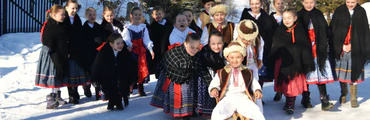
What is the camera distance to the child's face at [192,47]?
492cm

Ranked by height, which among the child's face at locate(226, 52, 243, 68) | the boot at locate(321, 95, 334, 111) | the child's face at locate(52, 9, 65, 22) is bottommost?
the boot at locate(321, 95, 334, 111)

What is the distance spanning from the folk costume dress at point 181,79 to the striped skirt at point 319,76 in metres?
1.40

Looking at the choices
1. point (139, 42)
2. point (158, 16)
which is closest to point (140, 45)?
point (139, 42)

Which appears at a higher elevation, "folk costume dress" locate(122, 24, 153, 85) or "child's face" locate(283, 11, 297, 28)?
"child's face" locate(283, 11, 297, 28)

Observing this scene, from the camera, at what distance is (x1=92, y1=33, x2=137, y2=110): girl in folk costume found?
562cm

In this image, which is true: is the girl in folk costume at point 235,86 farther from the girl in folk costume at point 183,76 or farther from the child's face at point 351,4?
the child's face at point 351,4

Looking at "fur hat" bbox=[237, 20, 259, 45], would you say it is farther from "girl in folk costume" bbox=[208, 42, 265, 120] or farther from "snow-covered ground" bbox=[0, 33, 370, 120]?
"snow-covered ground" bbox=[0, 33, 370, 120]

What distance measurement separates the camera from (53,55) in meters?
5.61

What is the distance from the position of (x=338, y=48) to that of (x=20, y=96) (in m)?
4.53

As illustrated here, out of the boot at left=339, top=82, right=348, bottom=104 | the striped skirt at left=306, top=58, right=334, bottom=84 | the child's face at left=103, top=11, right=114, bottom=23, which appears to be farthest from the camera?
the child's face at left=103, top=11, right=114, bottom=23

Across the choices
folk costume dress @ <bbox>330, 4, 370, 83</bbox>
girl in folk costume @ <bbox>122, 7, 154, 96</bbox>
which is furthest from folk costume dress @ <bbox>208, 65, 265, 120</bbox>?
girl in folk costume @ <bbox>122, 7, 154, 96</bbox>

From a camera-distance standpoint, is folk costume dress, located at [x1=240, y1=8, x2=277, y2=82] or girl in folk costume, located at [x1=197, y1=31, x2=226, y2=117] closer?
girl in folk costume, located at [x1=197, y1=31, x2=226, y2=117]

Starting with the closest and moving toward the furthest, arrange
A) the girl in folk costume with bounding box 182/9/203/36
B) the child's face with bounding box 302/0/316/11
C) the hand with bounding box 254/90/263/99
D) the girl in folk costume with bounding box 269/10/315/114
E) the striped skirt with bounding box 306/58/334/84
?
the hand with bounding box 254/90/263/99
the girl in folk costume with bounding box 269/10/315/114
the striped skirt with bounding box 306/58/334/84
the child's face with bounding box 302/0/316/11
the girl in folk costume with bounding box 182/9/203/36

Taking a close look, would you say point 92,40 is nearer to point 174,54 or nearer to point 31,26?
point 174,54
